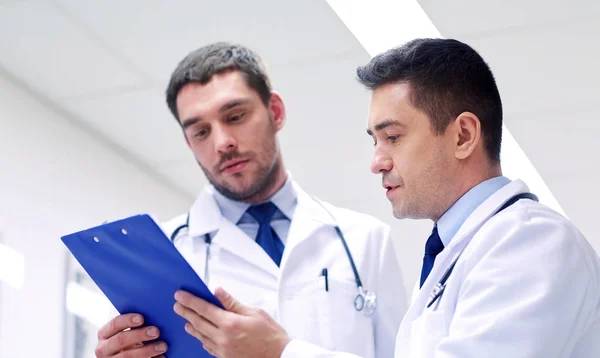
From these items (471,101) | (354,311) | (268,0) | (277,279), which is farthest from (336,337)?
(268,0)

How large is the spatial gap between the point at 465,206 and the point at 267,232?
2.29 ft

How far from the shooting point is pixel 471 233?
4.63 ft

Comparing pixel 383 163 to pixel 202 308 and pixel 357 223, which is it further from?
pixel 357 223

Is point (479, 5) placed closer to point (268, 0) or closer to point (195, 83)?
point (268, 0)

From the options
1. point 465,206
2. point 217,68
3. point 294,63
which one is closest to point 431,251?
point 465,206

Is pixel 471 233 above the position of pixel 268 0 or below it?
below

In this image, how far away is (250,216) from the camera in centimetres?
214

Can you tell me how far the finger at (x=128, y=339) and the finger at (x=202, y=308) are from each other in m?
0.14

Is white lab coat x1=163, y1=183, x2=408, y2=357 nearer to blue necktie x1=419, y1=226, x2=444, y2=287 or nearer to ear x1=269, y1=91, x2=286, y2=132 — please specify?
ear x1=269, y1=91, x2=286, y2=132

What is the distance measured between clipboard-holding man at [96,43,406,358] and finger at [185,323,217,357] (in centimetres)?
32

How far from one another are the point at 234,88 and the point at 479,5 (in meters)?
1.30

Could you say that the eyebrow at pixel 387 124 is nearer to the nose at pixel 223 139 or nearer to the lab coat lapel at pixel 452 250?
the lab coat lapel at pixel 452 250

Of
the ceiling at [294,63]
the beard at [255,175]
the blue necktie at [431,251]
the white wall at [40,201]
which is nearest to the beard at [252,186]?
the beard at [255,175]

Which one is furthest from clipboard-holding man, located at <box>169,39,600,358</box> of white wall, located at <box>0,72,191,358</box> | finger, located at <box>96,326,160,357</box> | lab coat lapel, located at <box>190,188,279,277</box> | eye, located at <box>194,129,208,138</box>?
white wall, located at <box>0,72,191,358</box>
